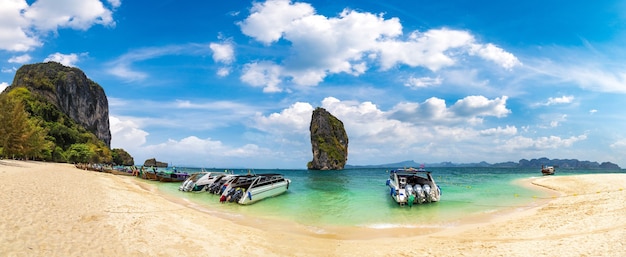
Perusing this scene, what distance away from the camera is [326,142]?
526ft

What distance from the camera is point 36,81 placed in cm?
14238

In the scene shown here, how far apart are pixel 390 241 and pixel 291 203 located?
15443mm

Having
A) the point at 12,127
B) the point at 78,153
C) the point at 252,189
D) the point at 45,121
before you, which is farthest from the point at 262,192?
the point at 45,121

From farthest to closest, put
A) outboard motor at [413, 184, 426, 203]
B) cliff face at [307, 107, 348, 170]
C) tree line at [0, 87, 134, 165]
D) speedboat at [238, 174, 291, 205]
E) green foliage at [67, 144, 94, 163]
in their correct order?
cliff face at [307, 107, 348, 170], green foliage at [67, 144, 94, 163], tree line at [0, 87, 134, 165], speedboat at [238, 174, 291, 205], outboard motor at [413, 184, 426, 203]

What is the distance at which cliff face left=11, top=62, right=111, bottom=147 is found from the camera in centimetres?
14668

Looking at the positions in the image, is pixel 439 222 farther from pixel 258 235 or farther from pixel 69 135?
pixel 69 135

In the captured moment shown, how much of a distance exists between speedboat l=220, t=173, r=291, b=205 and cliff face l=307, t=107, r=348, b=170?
380 ft

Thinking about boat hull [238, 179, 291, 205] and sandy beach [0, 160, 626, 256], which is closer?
sandy beach [0, 160, 626, 256]

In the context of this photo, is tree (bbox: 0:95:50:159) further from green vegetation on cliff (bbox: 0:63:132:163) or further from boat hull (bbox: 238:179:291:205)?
boat hull (bbox: 238:179:291:205)

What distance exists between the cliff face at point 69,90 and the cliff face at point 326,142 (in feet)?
401

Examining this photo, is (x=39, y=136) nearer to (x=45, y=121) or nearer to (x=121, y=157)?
(x=45, y=121)

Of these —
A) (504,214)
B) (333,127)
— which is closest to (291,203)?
(504,214)

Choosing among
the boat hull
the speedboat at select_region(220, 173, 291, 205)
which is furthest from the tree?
the boat hull

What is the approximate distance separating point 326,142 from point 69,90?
463 feet
